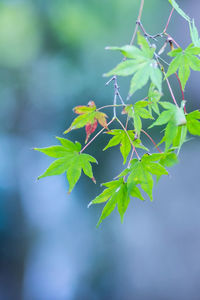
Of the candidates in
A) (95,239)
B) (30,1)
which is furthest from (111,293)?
(30,1)

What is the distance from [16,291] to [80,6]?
7.66ft

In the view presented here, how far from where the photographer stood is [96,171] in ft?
8.66

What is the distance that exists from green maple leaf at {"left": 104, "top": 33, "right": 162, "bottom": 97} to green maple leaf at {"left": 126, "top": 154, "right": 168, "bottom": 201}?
0.48ft

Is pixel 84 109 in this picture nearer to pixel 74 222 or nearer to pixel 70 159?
pixel 70 159

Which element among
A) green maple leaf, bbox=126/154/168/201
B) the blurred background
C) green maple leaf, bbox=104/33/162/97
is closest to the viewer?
green maple leaf, bbox=104/33/162/97

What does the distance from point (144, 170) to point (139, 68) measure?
190 millimetres

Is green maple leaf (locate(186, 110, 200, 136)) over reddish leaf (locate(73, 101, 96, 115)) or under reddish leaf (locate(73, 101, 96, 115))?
under

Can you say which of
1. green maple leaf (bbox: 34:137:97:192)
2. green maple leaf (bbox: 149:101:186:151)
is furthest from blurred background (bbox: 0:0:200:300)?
green maple leaf (bbox: 149:101:186:151)

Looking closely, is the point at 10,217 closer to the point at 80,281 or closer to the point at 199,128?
the point at 80,281

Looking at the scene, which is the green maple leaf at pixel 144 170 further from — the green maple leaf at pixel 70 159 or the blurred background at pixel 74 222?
the blurred background at pixel 74 222

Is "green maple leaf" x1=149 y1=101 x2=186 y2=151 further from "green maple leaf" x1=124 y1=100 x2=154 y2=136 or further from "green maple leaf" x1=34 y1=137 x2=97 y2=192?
"green maple leaf" x1=34 y1=137 x2=97 y2=192

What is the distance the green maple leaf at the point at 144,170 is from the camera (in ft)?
1.87

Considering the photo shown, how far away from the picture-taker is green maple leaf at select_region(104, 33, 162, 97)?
0.47 metres

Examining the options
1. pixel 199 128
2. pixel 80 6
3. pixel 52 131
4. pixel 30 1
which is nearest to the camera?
pixel 199 128
